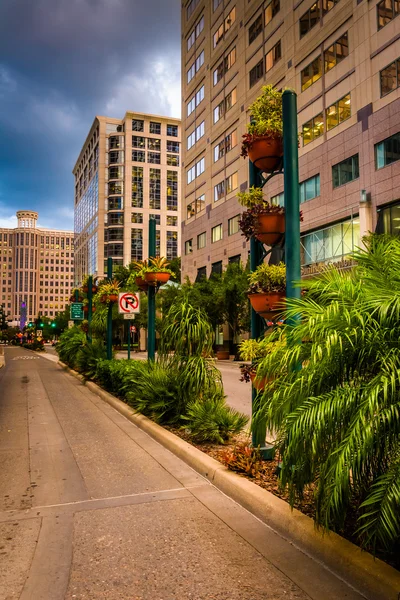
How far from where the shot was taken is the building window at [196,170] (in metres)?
56.0

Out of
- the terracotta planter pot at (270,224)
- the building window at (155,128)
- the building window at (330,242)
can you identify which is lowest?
the terracotta planter pot at (270,224)

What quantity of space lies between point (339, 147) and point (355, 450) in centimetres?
3177

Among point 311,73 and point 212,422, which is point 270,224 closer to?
point 212,422

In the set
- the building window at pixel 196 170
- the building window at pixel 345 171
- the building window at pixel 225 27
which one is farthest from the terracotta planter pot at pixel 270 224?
A: the building window at pixel 196 170

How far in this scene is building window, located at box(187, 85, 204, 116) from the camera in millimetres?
56763

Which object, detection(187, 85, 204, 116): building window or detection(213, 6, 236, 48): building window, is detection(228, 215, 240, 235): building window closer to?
detection(187, 85, 204, 116): building window

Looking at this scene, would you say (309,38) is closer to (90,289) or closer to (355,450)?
(90,289)

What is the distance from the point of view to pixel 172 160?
125 meters

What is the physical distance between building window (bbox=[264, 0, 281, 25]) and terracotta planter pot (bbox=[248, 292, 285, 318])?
4143 centimetres

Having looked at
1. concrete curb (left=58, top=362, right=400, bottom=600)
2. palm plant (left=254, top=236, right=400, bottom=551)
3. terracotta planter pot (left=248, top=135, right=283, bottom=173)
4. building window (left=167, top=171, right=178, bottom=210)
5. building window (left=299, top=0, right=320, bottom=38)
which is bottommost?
concrete curb (left=58, top=362, right=400, bottom=600)

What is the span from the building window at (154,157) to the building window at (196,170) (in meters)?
65.1

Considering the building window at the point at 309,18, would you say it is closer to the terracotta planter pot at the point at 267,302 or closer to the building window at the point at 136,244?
the terracotta planter pot at the point at 267,302

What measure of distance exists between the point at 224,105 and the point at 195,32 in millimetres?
15121

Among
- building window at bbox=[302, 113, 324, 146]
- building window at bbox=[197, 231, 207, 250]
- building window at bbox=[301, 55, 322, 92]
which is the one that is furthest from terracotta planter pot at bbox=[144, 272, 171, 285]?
building window at bbox=[197, 231, 207, 250]
